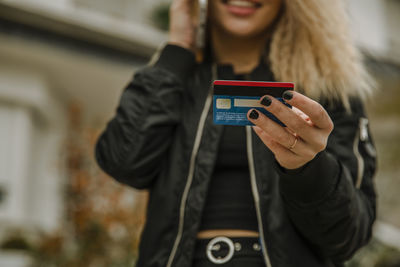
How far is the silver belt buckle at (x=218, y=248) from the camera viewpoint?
131 centimetres

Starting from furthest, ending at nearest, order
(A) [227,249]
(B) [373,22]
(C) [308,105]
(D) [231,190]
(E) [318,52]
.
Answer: (B) [373,22] < (E) [318,52] < (D) [231,190] < (A) [227,249] < (C) [308,105]

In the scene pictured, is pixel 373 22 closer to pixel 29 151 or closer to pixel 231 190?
pixel 29 151

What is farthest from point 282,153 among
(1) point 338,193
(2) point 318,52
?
(2) point 318,52

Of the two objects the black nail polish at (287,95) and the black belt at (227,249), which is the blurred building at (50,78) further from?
the black nail polish at (287,95)

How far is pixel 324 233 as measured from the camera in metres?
1.27

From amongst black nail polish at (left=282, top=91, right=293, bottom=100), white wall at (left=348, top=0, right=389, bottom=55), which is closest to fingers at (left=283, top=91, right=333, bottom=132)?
black nail polish at (left=282, top=91, right=293, bottom=100)

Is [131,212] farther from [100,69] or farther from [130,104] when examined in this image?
[130,104]

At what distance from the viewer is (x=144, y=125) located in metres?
1.51

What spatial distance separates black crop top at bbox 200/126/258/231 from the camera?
4.53ft

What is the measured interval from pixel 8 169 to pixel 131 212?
243 cm

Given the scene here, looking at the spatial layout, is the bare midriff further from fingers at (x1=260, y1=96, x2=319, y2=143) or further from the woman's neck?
the woman's neck

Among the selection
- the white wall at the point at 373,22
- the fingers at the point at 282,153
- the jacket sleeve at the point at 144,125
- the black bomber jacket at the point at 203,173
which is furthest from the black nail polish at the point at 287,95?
the white wall at the point at 373,22

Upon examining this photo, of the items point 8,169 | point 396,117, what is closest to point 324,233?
point 8,169

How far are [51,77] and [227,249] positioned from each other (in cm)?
725
